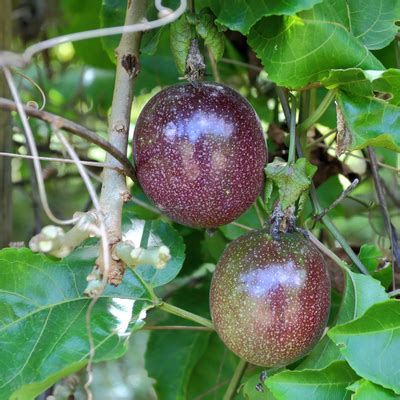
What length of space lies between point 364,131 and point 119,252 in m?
0.36

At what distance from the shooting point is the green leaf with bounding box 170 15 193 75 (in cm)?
90

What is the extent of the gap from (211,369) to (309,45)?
2.59ft

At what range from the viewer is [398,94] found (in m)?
0.91

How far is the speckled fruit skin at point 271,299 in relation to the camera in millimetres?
866

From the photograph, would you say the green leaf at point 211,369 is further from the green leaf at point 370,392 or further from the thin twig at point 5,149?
the green leaf at point 370,392

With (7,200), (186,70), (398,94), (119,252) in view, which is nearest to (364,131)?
(398,94)

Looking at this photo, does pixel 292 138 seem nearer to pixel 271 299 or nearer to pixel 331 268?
pixel 271 299

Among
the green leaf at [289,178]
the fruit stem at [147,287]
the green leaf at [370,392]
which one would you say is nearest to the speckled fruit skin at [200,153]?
the green leaf at [289,178]

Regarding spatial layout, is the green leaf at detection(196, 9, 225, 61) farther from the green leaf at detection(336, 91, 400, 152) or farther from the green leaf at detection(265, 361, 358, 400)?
the green leaf at detection(265, 361, 358, 400)

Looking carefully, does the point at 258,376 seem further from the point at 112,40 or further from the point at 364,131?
the point at 112,40

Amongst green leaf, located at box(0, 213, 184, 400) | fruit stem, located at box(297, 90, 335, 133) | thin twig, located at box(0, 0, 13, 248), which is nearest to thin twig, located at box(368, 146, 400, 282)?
fruit stem, located at box(297, 90, 335, 133)

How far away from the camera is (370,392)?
0.82m

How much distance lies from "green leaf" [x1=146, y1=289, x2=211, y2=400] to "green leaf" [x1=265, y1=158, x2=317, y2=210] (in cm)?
61

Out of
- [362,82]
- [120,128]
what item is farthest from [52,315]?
[362,82]
